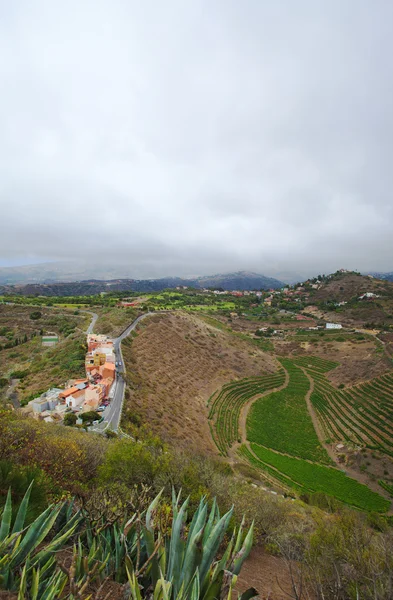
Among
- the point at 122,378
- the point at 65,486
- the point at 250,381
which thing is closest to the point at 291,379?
the point at 250,381

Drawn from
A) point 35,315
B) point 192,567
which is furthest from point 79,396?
point 35,315

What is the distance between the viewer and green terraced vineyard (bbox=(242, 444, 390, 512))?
21.1m

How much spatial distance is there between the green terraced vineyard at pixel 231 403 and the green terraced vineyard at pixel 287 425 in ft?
6.25

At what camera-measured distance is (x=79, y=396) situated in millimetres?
23000

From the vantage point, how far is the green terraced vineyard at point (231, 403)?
2869cm

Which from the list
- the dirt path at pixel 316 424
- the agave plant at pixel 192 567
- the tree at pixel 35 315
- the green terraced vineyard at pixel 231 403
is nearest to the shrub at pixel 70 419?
the green terraced vineyard at pixel 231 403

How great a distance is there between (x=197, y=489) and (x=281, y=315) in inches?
3913

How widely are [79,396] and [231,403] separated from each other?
22.5 meters

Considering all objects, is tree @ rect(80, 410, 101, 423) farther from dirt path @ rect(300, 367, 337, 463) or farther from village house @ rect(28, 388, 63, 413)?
dirt path @ rect(300, 367, 337, 463)

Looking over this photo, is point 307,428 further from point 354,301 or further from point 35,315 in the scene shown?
point 354,301

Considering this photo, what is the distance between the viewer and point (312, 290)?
142 m

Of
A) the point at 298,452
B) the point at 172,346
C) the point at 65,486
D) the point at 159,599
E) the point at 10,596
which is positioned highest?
the point at 159,599

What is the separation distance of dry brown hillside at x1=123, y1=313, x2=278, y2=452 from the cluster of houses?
8.31ft

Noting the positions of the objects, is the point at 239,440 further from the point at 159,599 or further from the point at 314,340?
the point at 314,340
